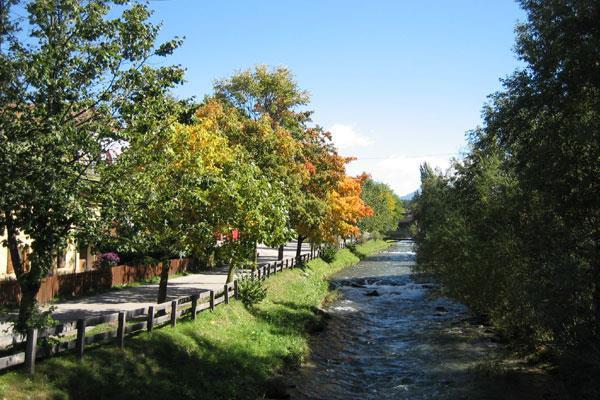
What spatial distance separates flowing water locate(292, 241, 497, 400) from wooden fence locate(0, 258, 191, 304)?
9.82 m

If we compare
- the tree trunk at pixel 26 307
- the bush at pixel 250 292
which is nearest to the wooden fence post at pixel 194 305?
the bush at pixel 250 292

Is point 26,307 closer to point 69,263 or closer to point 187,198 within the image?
point 187,198

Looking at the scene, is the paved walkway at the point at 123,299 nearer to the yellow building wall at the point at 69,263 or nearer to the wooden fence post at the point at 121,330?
the wooden fence post at the point at 121,330

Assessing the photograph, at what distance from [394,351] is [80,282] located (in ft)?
48.5

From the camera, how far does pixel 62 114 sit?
35.3 feet

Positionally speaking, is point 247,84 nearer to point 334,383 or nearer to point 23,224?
point 334,383

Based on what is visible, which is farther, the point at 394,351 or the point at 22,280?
the point at 394,351

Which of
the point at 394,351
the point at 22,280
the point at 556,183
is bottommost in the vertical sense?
A: the point at 394,351

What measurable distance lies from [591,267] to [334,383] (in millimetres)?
9263

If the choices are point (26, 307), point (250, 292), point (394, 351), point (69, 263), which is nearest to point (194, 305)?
point (250, 292)

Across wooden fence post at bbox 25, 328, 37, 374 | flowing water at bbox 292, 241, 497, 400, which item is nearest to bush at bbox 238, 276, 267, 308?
flowing water at bbox 292, 241, 497, 400

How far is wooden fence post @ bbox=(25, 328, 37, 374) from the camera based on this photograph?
11.3m

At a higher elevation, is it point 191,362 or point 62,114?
point 62,114

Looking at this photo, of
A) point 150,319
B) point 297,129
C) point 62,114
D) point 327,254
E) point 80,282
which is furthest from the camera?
point 327,254
